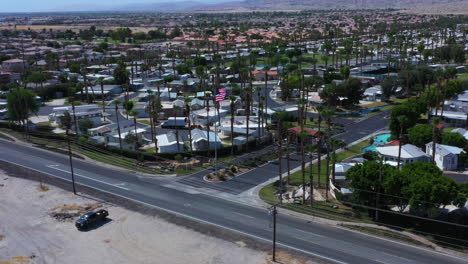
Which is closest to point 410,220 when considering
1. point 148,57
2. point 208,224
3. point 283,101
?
point 208,224

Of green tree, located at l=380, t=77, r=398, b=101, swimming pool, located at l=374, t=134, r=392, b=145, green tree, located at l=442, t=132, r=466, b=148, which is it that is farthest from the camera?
green tree, located at l=380, t=77, r=398, b=101

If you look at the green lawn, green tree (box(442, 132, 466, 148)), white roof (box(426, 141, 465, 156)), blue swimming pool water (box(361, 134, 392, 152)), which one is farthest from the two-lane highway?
green tree (box(442, 132, 466, 148))

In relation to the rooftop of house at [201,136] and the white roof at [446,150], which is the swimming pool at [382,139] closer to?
the white roof at [446,150]

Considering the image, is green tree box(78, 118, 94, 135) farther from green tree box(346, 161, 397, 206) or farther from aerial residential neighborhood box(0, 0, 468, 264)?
green tree box(346, 161, 397, 206)

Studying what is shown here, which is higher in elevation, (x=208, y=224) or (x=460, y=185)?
(x=460, y=185)

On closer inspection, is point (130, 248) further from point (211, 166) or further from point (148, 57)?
point (148, 57)

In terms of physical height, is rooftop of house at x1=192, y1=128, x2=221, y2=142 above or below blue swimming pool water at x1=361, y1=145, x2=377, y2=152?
above
